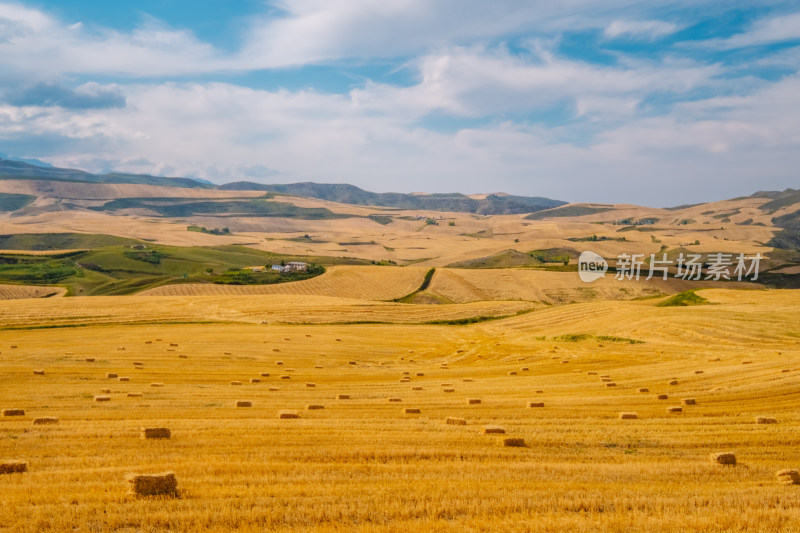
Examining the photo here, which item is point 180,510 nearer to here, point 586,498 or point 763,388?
point 586,498

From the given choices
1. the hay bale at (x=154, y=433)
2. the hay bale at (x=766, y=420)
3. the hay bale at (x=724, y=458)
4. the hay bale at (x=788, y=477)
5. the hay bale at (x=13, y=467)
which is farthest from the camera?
the hay bale at (x=766, y=420)

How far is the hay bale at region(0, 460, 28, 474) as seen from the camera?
1252 centimetres

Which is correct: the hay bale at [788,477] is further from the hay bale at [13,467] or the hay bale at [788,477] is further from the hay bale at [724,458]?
the hay bale at [13,467]

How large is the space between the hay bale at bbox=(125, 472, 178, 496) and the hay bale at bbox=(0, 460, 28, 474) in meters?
3.19

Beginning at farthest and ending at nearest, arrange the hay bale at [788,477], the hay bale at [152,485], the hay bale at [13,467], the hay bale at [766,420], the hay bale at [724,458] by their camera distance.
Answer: the hay bale at [766,420] → the hay bale at [724,458] → the hay bale at [788,477] → the hay bale at [13,467] → the hay bale at [152,485]

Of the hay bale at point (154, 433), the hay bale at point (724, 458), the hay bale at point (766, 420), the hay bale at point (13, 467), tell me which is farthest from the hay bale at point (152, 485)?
the hay bale at point (766, 420)

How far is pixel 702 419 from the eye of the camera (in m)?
20.9

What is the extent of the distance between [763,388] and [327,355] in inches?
1169

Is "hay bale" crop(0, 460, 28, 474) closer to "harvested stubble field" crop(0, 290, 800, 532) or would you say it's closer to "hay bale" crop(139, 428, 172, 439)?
"harvested stubble field" crop(0, 290, 800, 532)

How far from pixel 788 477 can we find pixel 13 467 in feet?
52.0

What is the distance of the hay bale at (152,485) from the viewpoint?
428 inches

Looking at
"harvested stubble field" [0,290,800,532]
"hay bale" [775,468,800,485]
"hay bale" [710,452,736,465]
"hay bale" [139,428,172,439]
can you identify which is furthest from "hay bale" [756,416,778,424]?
"hay bale" [139,428,172,439]

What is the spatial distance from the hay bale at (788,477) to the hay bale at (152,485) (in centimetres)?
1219

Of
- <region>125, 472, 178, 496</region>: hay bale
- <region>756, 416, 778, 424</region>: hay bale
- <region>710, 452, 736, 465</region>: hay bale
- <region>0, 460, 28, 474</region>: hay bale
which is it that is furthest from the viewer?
<region>756, 416, 778, 424</region>: hay bale
